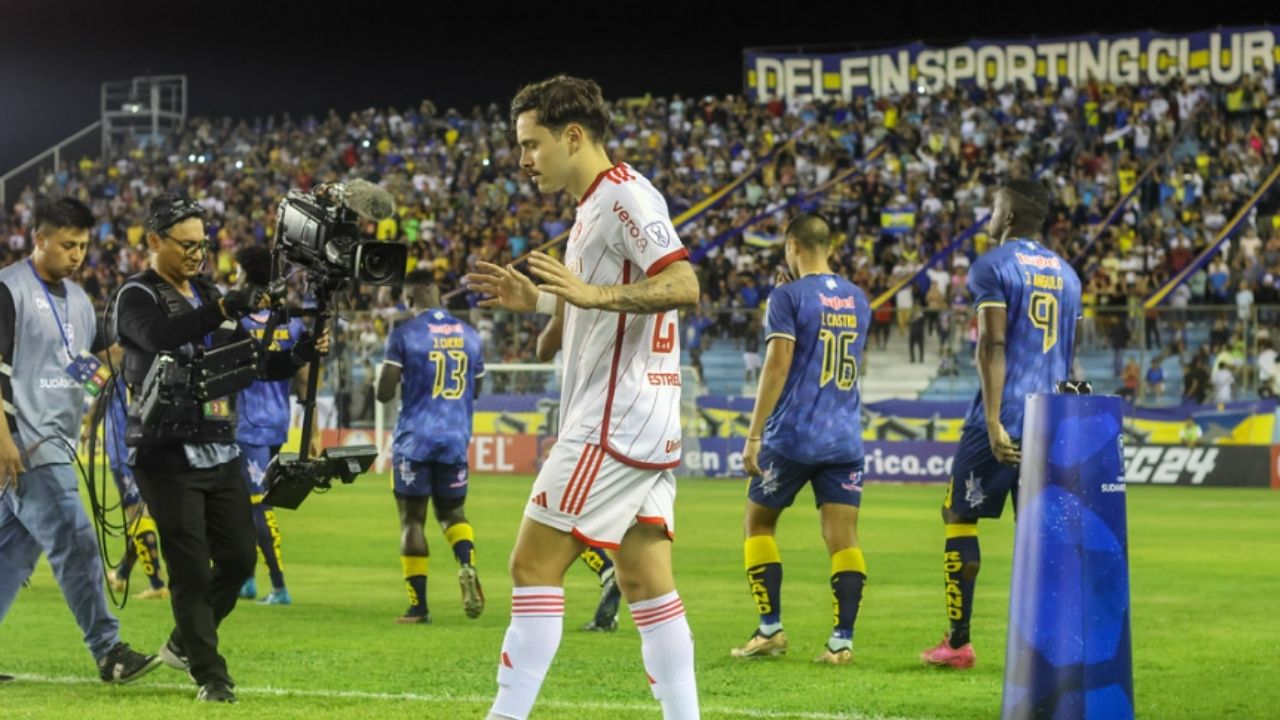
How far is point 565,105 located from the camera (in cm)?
553

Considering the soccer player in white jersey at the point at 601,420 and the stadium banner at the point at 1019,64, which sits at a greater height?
the stadium banner at the point at 1019,64

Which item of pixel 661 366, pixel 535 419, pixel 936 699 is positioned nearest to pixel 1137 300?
→ pixel 535 419

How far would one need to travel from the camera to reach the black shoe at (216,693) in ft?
24.9

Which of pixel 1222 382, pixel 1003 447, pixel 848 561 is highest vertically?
pixel 1003 447

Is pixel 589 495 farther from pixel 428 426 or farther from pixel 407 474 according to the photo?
pixel 428 426

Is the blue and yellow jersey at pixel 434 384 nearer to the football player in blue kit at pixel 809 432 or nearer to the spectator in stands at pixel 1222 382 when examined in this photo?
the football player in blue kit at pixel 809 432

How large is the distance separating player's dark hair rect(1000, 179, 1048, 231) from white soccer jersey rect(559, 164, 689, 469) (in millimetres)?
3660

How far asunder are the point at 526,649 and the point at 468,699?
243 cm

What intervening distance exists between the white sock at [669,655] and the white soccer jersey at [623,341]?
461 millimetres

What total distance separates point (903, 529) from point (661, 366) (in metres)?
14.1

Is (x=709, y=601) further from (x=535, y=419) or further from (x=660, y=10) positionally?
(x=660, y=10)

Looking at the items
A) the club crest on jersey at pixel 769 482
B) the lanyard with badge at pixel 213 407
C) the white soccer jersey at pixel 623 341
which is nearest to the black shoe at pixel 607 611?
the club crest on jersey at pixel 769 482

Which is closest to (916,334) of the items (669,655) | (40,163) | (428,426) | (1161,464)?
(1161,464)

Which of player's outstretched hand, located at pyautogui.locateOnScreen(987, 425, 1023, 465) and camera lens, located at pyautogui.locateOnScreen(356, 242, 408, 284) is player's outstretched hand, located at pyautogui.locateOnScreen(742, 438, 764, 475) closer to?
player's outstretched hand, located at pyautogui.locateOnScreen(987, 425, 1023, 465)
